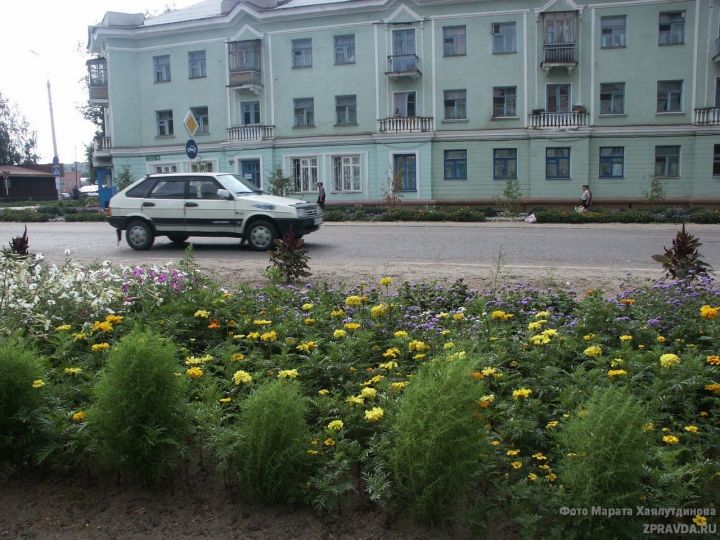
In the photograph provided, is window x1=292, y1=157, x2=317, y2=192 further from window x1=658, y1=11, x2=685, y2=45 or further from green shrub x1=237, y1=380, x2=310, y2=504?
green shrub x1=237, y1=380, x2=310, y2=504

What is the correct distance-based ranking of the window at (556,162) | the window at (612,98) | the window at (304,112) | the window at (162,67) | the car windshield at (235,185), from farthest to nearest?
the window at (162,67), the window at (304,112), the window at (556,162), the window at (612,98), the car windshield at (235,185)

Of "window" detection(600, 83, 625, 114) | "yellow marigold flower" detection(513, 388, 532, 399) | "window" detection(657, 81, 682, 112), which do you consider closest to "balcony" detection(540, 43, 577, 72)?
"window" detection(600, 83, 625, 114)

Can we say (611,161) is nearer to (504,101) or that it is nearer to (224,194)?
(504,101)

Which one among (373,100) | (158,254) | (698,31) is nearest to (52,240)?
(158,254)

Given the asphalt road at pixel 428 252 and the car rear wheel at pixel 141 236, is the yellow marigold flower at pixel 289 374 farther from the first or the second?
the car rear wheel at pixel 141 236

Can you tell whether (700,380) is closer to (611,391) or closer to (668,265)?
(611,391)

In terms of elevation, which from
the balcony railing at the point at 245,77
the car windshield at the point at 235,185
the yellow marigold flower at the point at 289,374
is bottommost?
the yellow marigold flower at the point at 289,374

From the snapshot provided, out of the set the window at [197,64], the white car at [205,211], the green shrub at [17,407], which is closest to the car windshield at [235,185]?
the white car at [205,211]

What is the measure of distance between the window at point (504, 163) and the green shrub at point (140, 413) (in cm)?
3465

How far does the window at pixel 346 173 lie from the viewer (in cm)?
3891

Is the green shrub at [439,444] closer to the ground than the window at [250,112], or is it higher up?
closer to the ground

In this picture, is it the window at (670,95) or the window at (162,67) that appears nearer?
the window at (670,95)

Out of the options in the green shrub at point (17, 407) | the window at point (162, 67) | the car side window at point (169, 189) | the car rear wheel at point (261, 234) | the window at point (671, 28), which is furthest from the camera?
the window at point (162, 67)

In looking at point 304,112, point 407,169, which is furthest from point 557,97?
point 304,112
